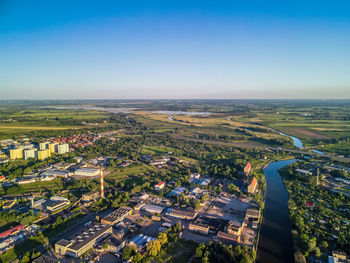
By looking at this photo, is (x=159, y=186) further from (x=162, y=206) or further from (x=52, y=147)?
(x=52, y=147)

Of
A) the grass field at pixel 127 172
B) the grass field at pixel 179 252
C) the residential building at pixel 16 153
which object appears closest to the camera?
the grass field at pixel 179 252

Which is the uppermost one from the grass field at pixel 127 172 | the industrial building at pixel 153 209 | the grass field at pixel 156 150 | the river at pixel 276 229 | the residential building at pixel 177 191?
the grass field at pixel 156 150

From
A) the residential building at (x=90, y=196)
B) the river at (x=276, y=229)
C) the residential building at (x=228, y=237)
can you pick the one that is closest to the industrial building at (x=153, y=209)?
the residential building at (x=90, y=196)

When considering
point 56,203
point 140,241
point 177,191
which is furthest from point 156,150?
point 140,241

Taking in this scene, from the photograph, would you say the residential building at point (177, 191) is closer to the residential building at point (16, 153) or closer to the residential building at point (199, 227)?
the residential building at point (199, 227)

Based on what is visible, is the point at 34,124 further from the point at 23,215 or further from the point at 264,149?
the point at 264,149

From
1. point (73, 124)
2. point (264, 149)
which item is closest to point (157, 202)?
point (264, 149)

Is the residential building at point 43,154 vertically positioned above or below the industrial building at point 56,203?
above

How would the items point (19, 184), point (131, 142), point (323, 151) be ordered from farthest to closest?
point (131, 142), point (323, 151), point (19, 184)
